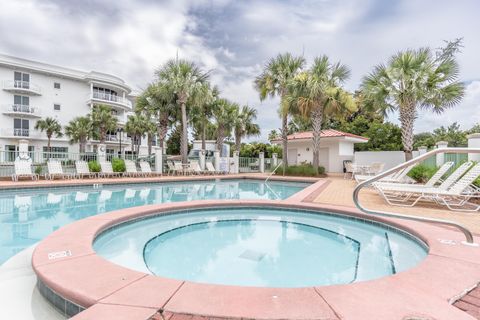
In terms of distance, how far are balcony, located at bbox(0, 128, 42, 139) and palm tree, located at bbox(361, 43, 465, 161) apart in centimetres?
3428

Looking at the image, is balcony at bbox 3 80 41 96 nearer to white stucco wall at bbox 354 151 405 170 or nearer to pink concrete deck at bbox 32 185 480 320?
white stucco wall at bbox 354 151 405 170

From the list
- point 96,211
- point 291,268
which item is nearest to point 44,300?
point 291,268

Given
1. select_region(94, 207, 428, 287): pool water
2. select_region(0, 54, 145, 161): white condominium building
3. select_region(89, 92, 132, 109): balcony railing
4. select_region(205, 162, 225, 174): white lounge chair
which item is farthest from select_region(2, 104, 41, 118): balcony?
select_region(94, 207, 428, 287): pool water

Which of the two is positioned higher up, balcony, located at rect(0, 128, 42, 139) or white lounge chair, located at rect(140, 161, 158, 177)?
balcony, located at rect(0, 128, 42, 139)

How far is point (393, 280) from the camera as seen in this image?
2.72 m

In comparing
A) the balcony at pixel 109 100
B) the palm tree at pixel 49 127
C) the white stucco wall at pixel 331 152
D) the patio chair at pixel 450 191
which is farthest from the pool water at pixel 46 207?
the balcony at pixel 109 100

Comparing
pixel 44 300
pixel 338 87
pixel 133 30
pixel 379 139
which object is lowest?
pixel 44 300

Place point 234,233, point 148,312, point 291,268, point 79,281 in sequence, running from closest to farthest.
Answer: point 148,312
point 79,281
point 291,268
point 234,233

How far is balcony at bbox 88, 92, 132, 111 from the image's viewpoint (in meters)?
33.6

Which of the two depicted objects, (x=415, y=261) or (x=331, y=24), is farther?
(x=331, y=24)

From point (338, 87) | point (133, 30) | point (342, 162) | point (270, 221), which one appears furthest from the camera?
point (342, 162)

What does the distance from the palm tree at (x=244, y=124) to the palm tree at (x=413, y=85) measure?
13.2 meters

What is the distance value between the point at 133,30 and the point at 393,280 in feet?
46.1

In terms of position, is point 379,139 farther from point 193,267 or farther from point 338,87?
point 193,267
